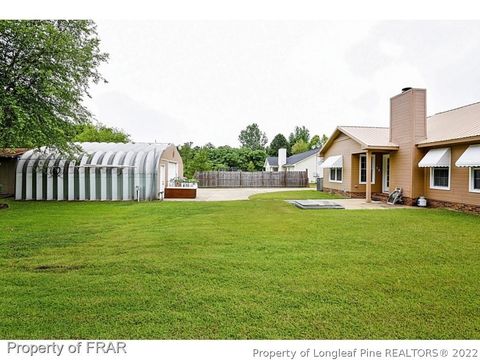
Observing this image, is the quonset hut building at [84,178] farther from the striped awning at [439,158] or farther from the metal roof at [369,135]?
the striped awning at [439,158]

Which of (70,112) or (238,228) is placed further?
(70,112)

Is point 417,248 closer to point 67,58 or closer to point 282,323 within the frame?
point 282,323

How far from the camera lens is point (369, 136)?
16.4m

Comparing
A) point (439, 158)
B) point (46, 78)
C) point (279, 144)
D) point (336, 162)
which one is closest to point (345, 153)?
point (336, 162)

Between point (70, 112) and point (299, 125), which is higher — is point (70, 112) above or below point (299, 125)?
below

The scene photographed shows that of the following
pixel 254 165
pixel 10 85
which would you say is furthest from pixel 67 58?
pixel 254 165

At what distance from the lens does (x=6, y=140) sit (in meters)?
11.4

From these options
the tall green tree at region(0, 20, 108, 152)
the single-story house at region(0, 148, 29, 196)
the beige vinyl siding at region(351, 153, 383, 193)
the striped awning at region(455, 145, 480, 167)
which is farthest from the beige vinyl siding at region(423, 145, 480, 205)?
the single-story house at region(0, 148, 29, 196)

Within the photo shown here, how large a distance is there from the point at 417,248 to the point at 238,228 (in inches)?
161

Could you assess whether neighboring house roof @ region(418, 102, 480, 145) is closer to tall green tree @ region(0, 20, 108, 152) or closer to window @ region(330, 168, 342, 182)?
window @ region(330, 168, 342, 182)

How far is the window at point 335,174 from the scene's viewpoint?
64.0 ft

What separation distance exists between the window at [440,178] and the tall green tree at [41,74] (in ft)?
49.8

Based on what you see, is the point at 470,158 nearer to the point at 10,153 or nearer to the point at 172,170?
the point at 172,170

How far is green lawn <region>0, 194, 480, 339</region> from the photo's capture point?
10.3 feet
